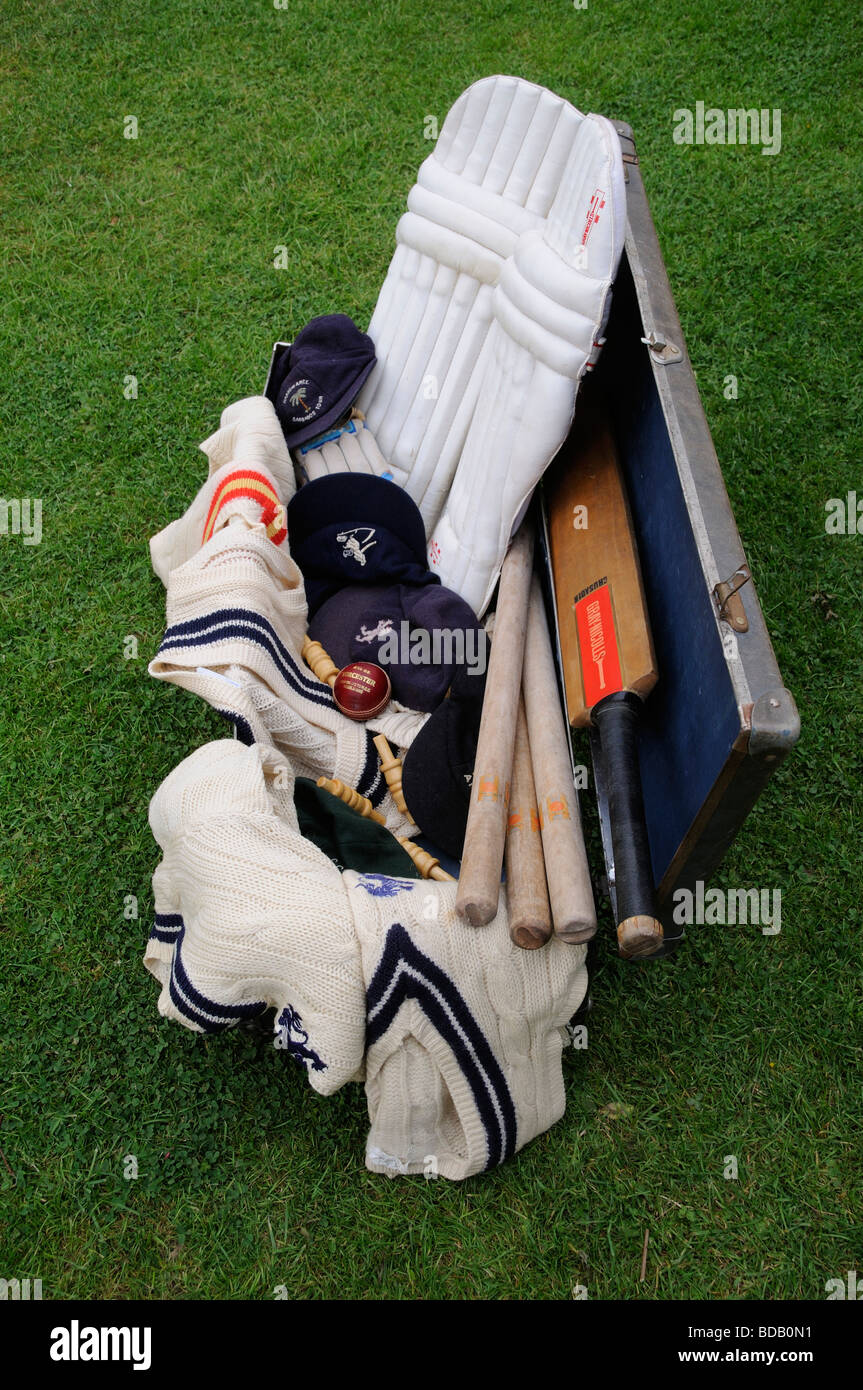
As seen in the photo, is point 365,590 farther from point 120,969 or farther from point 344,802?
point 120,969

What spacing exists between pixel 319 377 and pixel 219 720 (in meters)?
1.19

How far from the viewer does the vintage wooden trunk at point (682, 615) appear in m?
1.90

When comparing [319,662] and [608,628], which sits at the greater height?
[319,662]

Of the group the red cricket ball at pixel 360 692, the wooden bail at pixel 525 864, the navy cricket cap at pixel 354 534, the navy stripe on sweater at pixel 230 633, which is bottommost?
the wooden bail at pixel 525 864

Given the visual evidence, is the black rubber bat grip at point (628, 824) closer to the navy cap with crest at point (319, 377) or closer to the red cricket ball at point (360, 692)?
the red cricket ball at point (360, 692)

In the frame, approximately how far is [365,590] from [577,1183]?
5.78 ft

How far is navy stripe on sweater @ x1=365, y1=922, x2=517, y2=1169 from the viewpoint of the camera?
2195 mm

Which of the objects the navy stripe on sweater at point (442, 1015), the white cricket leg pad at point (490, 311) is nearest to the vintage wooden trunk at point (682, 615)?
the white cricket leg pad at point (490, 311)

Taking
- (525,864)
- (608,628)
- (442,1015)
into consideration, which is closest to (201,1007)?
(442,1015)

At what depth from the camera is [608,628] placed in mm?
2512

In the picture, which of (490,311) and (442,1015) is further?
(490,311)

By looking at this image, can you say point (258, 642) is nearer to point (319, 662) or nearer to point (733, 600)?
point (319, 662)

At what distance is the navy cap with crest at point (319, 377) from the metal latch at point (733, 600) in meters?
1.73
